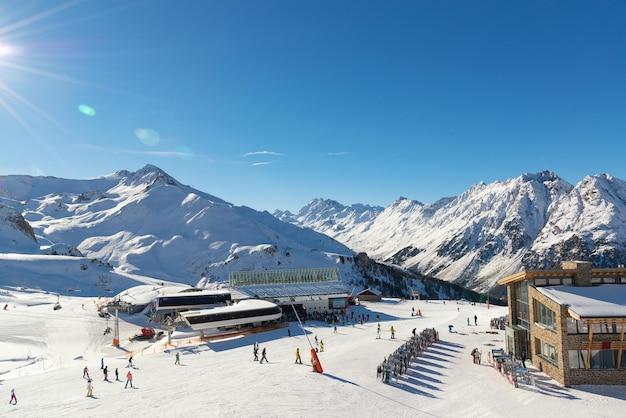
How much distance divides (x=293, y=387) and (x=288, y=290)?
51.7 m

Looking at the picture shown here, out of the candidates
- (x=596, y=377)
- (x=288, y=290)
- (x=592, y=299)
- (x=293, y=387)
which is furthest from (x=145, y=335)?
(x=592, y=299)

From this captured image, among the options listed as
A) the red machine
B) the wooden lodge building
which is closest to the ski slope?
the wooden lodge building

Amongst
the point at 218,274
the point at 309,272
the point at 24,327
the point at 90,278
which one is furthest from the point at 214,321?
the point at 218,274

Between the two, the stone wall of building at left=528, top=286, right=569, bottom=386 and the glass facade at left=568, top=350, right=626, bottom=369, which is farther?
the stone wall of building at left=528, top=286, right=569, bottom=386

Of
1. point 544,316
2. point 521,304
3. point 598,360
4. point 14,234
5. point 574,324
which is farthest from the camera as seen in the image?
point 14,234

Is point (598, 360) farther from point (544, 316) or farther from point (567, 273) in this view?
point (567, 273)

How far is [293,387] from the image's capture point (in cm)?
3600

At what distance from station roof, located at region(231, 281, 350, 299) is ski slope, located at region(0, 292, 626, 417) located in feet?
78.2

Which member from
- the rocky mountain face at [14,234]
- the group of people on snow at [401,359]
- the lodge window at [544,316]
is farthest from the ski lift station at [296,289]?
the rocky mountain face at [14,234]

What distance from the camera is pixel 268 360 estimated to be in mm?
46062

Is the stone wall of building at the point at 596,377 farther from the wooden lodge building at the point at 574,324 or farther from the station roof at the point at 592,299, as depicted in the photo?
the station roof at the point at 592,299

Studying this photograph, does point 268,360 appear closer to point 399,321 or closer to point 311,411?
point 311,411

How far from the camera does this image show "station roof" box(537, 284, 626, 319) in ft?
117

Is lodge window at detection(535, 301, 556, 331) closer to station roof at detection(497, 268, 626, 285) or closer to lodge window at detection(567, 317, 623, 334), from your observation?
lodge window at detection(567, 317, 623, 334)
